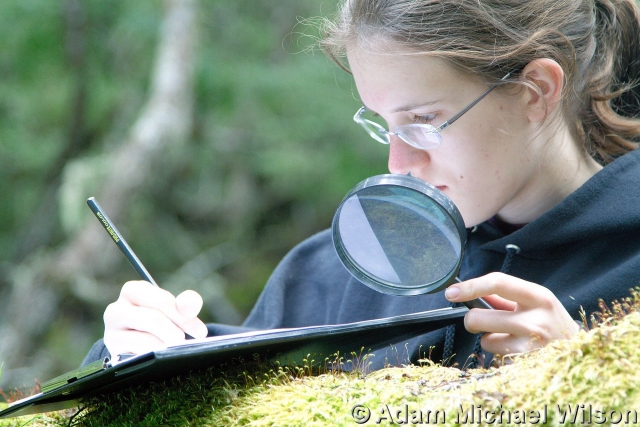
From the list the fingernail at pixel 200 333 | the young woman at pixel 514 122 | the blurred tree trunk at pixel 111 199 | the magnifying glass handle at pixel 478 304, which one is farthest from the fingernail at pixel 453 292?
the blurred tree trunk at pixel 111 199

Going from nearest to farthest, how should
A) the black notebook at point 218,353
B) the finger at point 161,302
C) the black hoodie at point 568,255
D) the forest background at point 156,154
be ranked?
1. the black notebook at point 218,353
2. the finger at point 161,302
3. the black hoodie at point 568,255
4. the forest background at point 156,154

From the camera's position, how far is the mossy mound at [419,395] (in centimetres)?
99

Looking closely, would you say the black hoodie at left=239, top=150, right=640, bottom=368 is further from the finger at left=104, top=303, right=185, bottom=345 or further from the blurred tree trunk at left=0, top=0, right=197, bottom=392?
the blurred tree trunk at left=0, top=0, right=197, bottom=392

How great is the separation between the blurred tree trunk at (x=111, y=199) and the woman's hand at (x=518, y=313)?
4.50 m

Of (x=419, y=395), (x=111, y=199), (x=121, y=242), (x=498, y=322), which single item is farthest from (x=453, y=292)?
(x=111, y=199)

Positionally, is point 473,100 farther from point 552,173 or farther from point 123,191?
point 123,191

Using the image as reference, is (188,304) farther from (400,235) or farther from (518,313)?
(518,313)

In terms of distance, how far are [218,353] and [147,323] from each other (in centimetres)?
46

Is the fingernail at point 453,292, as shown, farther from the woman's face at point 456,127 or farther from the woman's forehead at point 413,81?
the woman's forehead at point 413,81

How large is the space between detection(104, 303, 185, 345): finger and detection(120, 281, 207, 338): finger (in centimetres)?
1

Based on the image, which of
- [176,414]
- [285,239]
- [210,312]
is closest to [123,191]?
[210,312]

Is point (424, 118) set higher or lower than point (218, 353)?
higher

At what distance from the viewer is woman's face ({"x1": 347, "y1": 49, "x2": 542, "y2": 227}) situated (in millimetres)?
2039

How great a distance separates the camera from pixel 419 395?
1.17m
